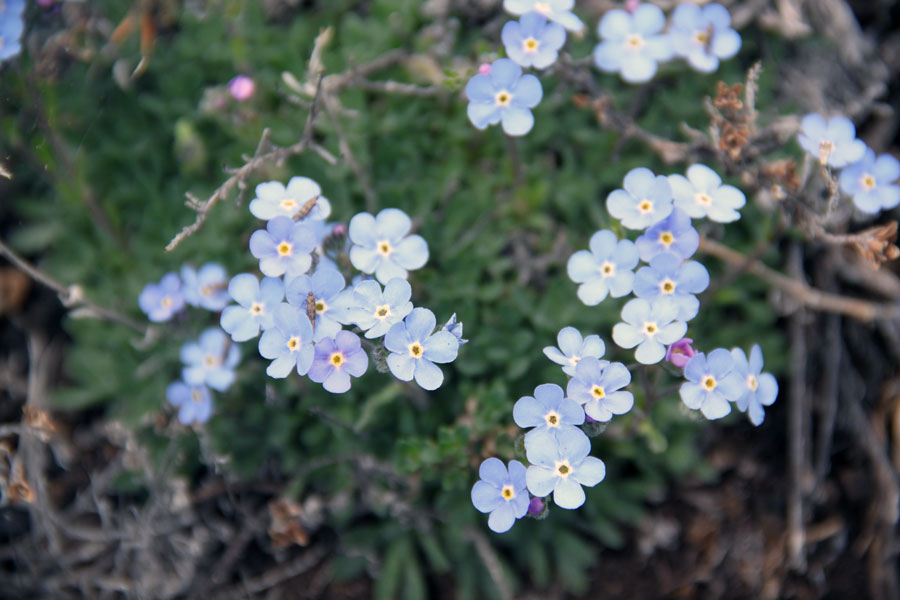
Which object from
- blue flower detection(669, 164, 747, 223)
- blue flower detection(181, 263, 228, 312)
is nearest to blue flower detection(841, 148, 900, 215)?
blue flower detection(669, 164, 747, 223)

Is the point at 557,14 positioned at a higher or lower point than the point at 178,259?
higher

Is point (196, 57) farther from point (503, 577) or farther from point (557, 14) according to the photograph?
point (503, 577)

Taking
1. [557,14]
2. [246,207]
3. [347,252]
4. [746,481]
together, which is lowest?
[746,481]

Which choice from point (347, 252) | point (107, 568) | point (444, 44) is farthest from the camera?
point (444, 44)

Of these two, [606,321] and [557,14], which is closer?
[557,14]

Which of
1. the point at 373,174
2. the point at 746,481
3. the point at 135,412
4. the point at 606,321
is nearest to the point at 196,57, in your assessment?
the point at 373,174

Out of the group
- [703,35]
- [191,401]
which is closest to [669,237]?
[703,35]

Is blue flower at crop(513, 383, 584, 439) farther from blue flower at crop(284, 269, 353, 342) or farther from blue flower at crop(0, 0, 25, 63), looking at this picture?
blue flower at crop(0, 0, 25, 63)
